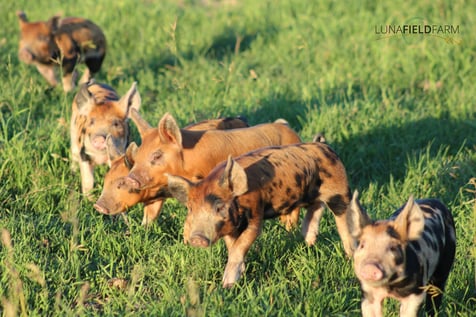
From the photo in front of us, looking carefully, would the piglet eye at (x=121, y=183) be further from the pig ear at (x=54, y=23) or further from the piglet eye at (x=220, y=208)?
the pig ear at (x=54, y=23)

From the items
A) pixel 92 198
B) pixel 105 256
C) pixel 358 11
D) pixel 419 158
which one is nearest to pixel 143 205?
pixel 92 198

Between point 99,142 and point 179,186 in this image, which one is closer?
point 179,186

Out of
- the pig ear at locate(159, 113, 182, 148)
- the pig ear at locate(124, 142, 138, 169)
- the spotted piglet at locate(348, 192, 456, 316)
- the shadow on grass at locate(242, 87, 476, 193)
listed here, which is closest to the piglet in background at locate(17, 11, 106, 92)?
Answer: the shadow on grass at locate(242, 87, 476, 193)

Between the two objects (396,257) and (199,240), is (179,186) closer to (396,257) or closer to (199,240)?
(199,240)

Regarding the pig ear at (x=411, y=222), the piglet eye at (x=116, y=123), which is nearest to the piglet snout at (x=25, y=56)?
the piglet eye at (x=116, y=123)

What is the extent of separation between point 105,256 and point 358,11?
7.62 metres

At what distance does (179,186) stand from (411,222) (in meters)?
1.52

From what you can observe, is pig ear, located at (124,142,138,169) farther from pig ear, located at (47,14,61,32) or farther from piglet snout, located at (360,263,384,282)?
pig ear, located at (47,14,61,32)

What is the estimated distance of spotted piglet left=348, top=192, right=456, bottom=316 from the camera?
177 inches

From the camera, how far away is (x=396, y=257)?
14.8 ft

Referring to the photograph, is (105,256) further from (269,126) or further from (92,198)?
(269,126)

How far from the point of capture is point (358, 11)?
12.5 metres

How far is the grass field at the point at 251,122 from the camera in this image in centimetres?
536

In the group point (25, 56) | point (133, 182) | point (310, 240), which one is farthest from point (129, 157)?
point (25, 56)
